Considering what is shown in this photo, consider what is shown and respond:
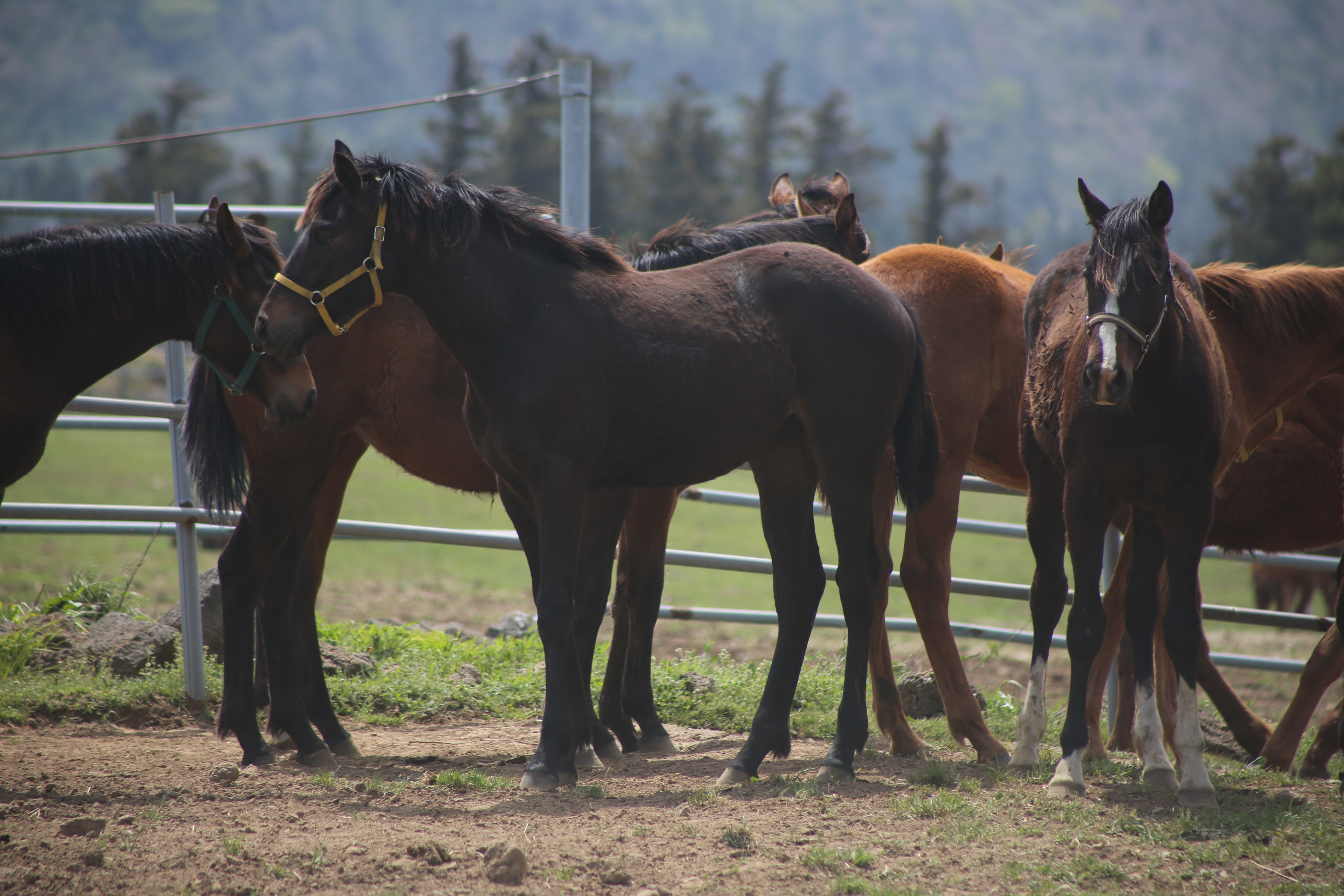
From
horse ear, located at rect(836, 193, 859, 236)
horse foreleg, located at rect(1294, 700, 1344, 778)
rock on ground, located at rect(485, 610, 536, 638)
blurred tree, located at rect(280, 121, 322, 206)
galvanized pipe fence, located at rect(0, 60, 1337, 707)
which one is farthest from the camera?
blurred tree, located at rect(280, 121, 322, 206)

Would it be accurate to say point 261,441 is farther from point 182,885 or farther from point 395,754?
point 182,885

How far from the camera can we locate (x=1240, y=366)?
502 cm

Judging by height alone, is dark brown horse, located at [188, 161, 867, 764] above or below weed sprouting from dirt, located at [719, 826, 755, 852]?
above

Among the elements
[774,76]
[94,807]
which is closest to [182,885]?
[94,807]

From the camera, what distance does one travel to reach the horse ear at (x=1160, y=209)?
149 inches

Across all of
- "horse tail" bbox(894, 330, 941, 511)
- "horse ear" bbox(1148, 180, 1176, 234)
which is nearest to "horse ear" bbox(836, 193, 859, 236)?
"horse tail" bbox(894, 330, 941, 511)

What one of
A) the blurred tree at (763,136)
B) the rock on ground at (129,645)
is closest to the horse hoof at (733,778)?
the rock on ground at (129,645)

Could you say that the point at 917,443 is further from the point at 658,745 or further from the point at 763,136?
the point at 763,136

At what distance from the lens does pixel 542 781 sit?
13.0ft

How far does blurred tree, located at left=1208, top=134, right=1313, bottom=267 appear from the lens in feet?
128

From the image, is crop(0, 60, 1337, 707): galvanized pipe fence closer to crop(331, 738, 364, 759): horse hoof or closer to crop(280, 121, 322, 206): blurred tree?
crop(331, 738, 364, 759): horse hoof

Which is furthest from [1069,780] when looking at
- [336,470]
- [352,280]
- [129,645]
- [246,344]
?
[129,645]

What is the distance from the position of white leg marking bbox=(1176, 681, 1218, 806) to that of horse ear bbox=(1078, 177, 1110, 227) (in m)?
1.82

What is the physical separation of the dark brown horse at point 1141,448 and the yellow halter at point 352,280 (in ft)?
8.54
